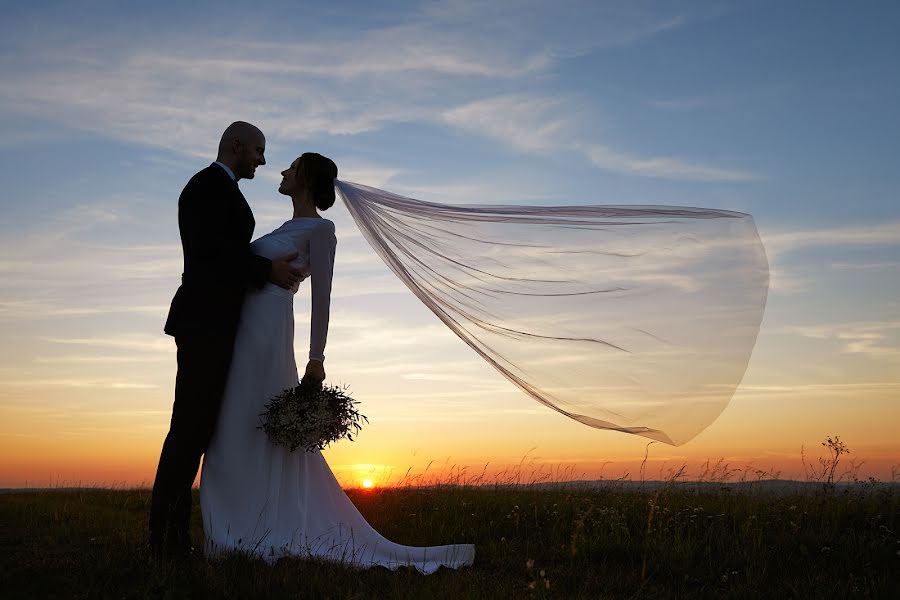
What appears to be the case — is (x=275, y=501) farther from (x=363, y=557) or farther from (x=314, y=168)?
(x=314, y=168)

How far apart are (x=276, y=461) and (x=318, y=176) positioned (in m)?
2.44

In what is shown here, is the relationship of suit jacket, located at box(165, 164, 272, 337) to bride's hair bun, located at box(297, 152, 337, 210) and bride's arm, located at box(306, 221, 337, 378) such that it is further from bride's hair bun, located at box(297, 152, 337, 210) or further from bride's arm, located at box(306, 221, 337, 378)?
bride's hair bun, located at box(297, 152, 337, 210)

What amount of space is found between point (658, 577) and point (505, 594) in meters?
1.84

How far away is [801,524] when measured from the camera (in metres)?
7.76

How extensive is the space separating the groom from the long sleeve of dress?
23cm

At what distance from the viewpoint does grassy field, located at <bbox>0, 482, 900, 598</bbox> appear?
566 cm

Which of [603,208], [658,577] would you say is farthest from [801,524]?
[603,208]

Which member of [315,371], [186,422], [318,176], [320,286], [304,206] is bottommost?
[186,422]

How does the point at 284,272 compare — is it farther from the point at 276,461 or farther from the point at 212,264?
the point at 276,461

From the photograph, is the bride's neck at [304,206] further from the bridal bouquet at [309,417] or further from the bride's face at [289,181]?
the bridal bouquet at [309,417]

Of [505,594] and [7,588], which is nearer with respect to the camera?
[505,594]

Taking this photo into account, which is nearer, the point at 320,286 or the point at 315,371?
the point at 315,371

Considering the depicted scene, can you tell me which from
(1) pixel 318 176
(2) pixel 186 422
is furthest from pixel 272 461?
(1) pixel 318 176

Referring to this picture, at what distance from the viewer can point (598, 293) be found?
694 cm
